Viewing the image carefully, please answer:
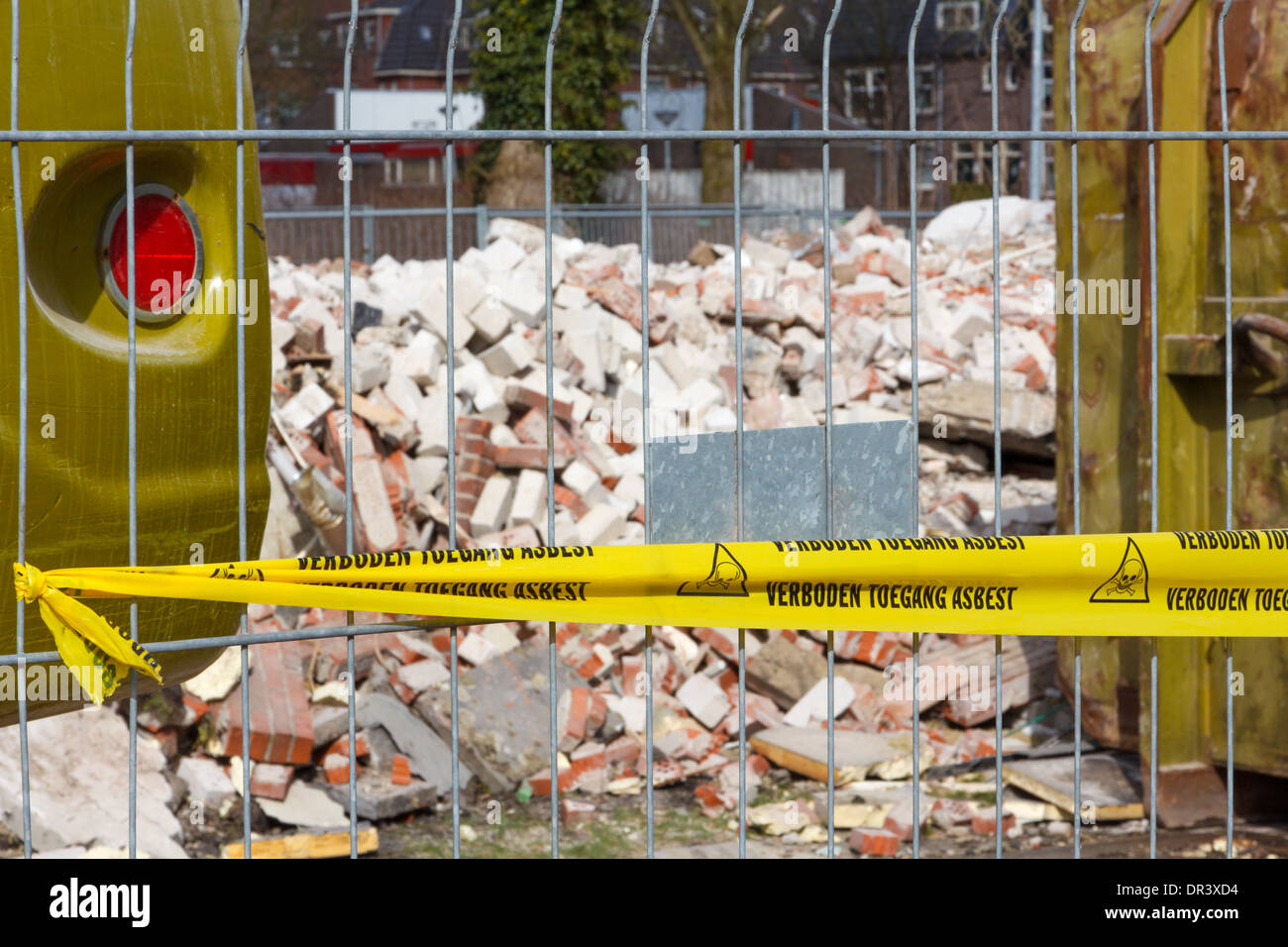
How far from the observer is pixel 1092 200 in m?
5.99

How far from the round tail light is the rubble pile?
1.19 metres

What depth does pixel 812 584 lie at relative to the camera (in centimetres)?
332

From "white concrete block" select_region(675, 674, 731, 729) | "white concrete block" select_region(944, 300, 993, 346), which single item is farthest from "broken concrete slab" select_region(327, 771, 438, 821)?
"white concrete block" select_region(944, 300, 993, 346)

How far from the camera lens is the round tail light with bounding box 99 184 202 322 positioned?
294 cm

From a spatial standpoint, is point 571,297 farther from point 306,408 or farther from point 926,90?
point 926,90

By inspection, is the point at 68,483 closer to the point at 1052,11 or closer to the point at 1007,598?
the point at 1007,598

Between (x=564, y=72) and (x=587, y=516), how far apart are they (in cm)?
1617

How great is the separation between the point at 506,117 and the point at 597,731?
18.7 meters

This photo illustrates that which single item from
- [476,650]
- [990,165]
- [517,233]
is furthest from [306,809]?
[990,165]

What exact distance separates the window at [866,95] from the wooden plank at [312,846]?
131ft

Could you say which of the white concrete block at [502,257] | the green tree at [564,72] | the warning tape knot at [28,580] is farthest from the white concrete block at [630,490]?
the green tree at [564,72]

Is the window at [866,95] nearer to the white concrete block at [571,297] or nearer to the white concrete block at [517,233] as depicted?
the white concrete block at [517,233]

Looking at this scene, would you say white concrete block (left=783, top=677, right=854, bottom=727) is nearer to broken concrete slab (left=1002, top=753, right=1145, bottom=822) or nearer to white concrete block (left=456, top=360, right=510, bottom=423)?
broken concrete slab (left=1002, top=753, right=1145, bottom=822)
